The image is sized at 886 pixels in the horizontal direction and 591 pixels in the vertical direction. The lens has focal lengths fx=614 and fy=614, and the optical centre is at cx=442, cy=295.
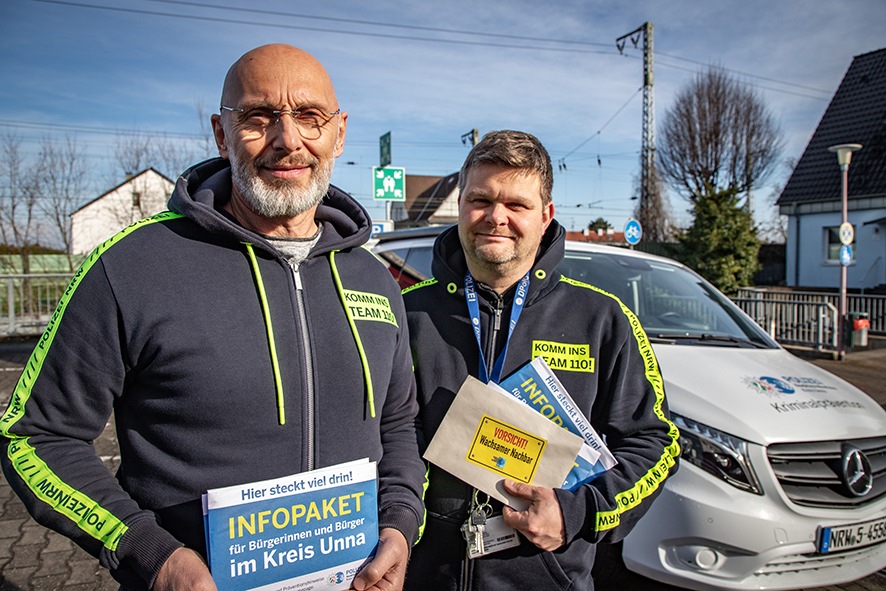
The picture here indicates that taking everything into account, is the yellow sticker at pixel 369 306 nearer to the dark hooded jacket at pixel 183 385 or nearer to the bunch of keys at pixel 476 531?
the dark hooded jacket at pixel 183 385

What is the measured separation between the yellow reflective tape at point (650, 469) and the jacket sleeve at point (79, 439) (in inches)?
49.1

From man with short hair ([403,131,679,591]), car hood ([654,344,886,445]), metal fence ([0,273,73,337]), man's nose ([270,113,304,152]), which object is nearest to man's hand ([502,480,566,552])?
man with short hair ([403,131,679,591])

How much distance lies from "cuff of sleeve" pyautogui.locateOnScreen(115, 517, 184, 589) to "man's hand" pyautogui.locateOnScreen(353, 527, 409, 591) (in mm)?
445

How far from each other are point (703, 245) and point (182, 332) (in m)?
21.1

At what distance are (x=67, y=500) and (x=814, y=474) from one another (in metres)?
3.13

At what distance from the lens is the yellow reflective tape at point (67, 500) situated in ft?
4.33

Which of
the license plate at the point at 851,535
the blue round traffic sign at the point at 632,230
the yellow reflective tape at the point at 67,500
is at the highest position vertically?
the blue round traffic sign at the point at 632,230

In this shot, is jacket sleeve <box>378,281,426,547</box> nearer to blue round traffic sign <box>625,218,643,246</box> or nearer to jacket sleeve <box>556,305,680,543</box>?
jacket sleeve <box>556,305,680,543</box>

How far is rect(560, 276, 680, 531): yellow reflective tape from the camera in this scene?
190 cm

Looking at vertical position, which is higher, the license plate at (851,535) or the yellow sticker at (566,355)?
the yellow sticker at (566,355)

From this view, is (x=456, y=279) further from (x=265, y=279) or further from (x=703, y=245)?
(x=703, y=245)

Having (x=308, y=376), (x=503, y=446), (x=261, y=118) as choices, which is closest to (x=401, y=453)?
(x=503, y=446)

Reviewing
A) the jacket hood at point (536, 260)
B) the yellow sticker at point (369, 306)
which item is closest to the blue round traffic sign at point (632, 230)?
→ the jacket hood at point (536, 260)

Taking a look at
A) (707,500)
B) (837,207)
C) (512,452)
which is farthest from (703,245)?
(512,452)
